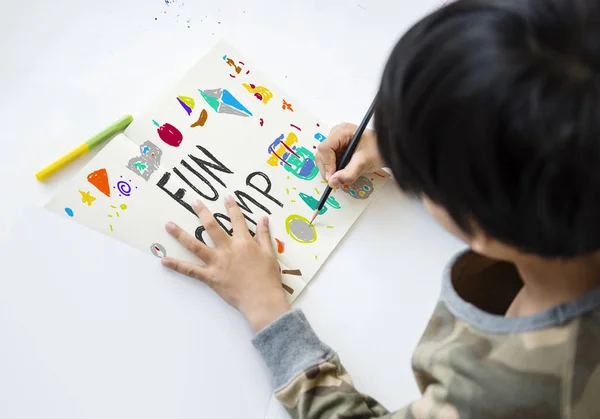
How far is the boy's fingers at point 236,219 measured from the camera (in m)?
0.61

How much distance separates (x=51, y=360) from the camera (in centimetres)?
55

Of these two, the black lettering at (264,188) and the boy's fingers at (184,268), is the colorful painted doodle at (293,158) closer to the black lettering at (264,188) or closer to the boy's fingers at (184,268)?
the black lettering at (264,188)

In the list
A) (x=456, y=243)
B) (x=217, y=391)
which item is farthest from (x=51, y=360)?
(x=456, y=243)

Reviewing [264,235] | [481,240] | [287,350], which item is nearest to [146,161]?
[264,235]

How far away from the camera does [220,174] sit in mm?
624

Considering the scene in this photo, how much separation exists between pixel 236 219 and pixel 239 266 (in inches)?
2.1

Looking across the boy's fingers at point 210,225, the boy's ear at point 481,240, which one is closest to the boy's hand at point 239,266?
the boy's fingers at point 210,225

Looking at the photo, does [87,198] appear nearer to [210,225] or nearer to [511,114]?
[210,225]

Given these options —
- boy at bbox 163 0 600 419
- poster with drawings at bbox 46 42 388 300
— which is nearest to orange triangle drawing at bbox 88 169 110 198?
poster with drawings at bbox 46 42 388 300

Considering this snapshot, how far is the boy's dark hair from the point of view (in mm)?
302

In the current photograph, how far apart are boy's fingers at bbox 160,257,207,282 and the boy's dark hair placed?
0.30m

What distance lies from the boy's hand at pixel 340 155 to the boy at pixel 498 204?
15 cm

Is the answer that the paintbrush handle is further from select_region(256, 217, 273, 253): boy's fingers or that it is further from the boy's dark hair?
the boy's dark hair

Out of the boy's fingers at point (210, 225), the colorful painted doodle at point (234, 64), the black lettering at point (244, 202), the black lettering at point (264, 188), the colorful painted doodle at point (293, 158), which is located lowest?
the boy's fingers at point (210, 225)
